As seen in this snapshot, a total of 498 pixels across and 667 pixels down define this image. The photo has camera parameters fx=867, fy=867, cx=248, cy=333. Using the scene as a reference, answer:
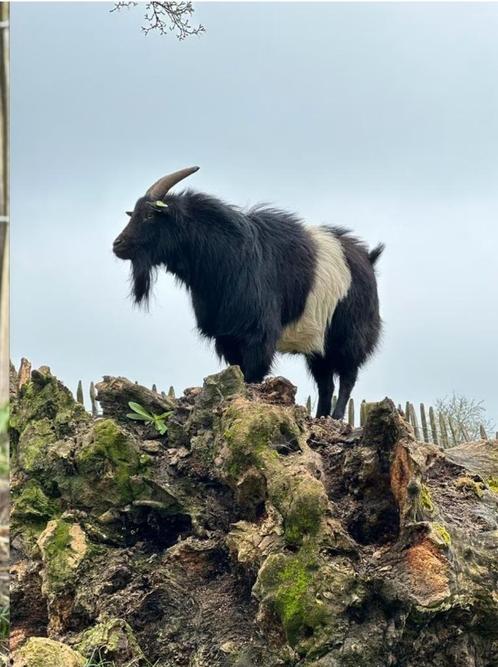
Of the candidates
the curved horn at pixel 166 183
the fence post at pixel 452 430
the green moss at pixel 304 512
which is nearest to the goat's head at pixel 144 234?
the curved horn at pixel 166 183

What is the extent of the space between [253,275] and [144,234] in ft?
1.95

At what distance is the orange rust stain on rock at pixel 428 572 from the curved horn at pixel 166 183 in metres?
2.28

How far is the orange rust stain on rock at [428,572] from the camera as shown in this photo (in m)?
2.12

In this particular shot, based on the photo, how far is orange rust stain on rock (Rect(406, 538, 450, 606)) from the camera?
2.12m

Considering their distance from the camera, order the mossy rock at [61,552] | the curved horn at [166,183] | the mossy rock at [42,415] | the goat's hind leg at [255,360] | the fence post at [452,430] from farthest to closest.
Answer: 1. the fence post at [452,430]
2. the goat's hind leg at [255,360]
3. the curved horn at [166,183]
4. the mossy rock at [42,415]
5. the mossy rock at [61,552]

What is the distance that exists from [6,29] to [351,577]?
166cm

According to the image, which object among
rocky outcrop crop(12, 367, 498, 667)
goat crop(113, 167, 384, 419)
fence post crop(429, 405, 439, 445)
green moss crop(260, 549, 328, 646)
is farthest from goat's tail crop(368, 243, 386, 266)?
fence post crop(429, 405, 439, 445)

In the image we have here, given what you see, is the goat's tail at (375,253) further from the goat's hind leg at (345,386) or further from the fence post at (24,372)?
the fence post at (24,372)

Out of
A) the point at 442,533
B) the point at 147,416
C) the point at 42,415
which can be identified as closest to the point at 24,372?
the point at 42,415

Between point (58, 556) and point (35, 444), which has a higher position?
point (35, 444)

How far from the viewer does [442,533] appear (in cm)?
221

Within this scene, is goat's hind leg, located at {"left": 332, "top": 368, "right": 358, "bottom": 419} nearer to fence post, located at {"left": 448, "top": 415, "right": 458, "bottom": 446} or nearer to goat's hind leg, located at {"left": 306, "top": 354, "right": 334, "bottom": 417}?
goat's hind leg, located at {"left": 306, "top": 354, "right": 334, "bottom": 417}

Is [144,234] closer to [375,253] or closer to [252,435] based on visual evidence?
[375,253]

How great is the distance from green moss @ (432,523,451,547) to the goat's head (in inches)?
94.7
